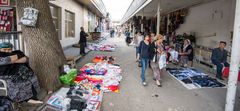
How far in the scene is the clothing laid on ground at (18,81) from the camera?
386 cm

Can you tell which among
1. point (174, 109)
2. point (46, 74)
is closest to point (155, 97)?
point (174, 109)

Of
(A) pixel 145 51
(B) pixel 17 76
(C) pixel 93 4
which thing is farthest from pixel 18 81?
(C) pixel 93 4

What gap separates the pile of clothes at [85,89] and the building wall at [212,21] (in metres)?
5.31

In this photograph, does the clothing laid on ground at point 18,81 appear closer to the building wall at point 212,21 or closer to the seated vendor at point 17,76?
the seated vendor at point 17,76

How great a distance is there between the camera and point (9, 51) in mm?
4316

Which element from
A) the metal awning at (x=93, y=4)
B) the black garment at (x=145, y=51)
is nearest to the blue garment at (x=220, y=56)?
the black garment at (x=145, y=51)

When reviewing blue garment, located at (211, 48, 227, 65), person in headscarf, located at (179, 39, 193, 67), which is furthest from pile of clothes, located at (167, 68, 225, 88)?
person in headscarf, located at (179, 39, 193, 67)

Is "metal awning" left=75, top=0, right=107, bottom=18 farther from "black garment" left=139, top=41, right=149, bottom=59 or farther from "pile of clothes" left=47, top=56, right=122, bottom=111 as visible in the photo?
"black garment" left=139, top=41, right=149, bottom=59

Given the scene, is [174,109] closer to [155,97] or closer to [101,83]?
[155,97]

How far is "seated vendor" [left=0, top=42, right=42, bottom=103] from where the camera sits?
3.88 metres

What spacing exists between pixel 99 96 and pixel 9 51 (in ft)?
7.53

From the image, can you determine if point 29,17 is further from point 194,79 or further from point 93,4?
point 93,4

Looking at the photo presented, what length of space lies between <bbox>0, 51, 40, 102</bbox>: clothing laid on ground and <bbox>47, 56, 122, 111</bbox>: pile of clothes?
0.49m

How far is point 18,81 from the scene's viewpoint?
396cm
